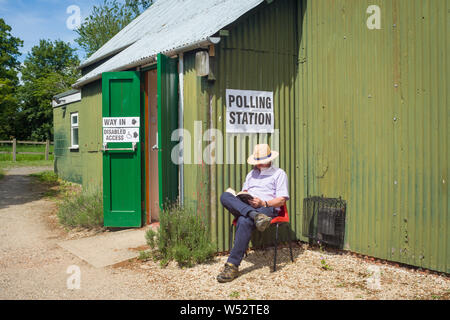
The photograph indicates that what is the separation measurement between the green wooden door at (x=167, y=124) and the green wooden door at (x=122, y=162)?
1.28 m

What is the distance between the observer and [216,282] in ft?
15.3

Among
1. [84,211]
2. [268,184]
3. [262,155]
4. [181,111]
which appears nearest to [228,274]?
[268,184]

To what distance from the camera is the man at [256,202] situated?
186 inches

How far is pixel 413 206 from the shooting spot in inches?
191

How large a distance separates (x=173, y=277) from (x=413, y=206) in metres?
3.07

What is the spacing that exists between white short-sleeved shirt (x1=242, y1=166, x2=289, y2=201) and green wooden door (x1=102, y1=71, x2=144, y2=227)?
262 cm

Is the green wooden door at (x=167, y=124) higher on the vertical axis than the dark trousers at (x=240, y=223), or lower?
higher

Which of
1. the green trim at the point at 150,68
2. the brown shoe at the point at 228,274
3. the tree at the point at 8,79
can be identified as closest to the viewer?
the brown shoe at the point at 228,274

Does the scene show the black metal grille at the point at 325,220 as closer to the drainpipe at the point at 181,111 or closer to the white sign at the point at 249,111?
the white sign at the point at 249,111

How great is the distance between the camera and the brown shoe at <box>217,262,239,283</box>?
15.2 feet

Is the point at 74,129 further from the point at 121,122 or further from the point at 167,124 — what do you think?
the point at 167,124

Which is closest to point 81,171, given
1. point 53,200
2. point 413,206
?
point 53,200

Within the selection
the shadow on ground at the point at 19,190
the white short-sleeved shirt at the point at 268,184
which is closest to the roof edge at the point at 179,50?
the white short-sleeved shirt at the point at 268,184

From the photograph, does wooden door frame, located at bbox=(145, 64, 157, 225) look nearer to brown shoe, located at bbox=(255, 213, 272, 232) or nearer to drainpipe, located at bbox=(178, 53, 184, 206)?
drainpipe, located at bbox=(178, 53, 184, 206)
